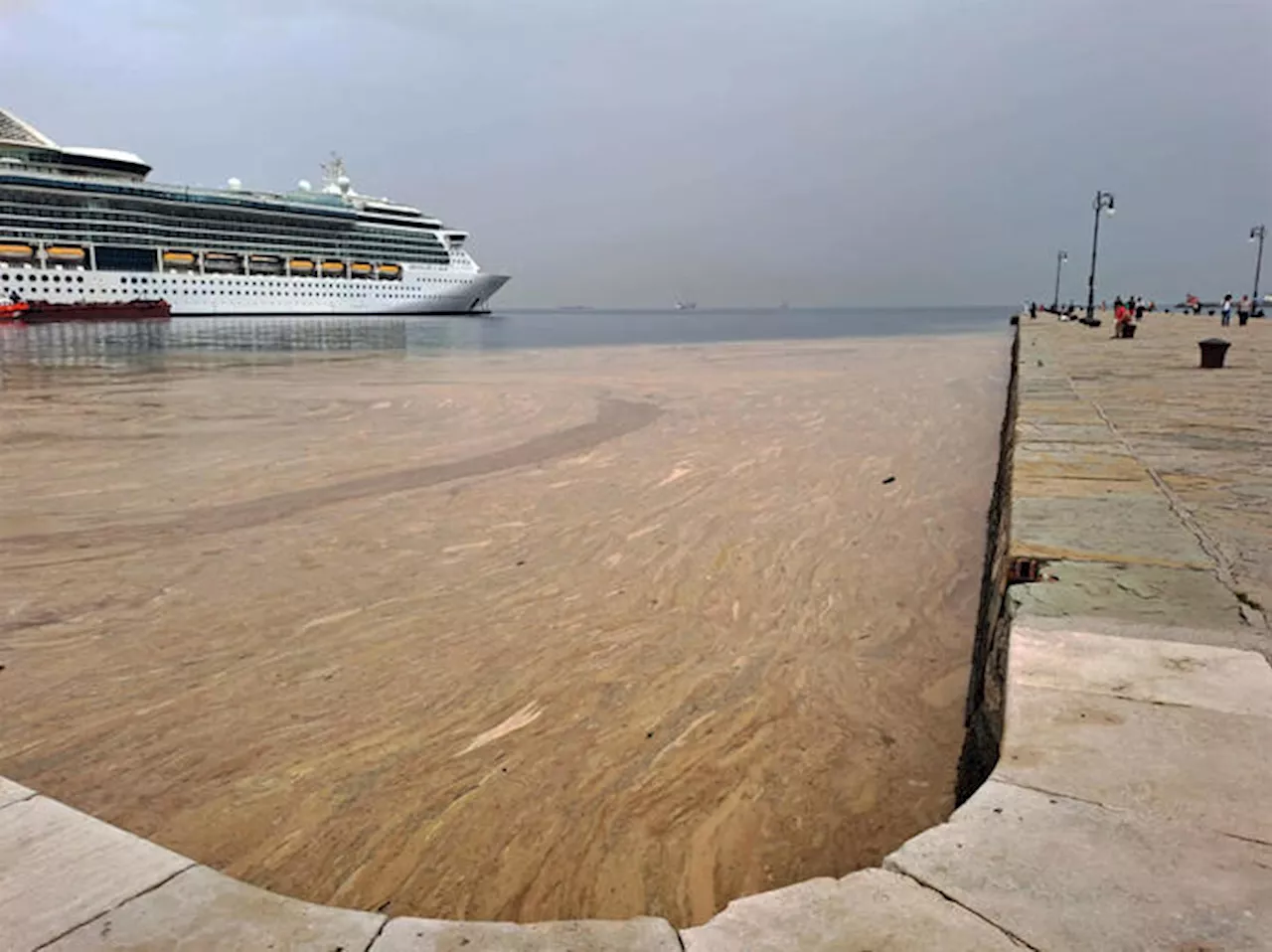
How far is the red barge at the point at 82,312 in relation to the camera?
187ft

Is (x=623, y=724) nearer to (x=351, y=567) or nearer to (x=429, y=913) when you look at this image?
(x=429, y=913)

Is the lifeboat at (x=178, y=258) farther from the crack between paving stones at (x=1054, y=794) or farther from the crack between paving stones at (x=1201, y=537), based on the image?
the crack between paving stones at (x=1054, y=794)

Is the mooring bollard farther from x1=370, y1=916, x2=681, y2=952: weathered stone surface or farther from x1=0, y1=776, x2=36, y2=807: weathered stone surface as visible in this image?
x1=0, y1=776, x2=36, y2=807: weathered stone surface

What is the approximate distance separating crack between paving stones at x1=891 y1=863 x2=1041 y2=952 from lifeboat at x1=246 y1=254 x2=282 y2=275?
84.5 metres

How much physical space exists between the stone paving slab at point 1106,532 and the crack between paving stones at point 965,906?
2.63 metres

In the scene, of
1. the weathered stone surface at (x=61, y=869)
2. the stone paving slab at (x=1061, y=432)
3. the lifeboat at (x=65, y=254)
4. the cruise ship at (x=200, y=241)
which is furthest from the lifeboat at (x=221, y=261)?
the weathered stone surface at (x=61, y=869)

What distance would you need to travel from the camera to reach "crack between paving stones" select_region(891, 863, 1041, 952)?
1607mm

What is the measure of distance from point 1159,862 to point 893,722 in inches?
79.1

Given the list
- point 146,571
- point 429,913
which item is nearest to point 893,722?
point 429,913

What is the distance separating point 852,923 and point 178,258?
8349 cm

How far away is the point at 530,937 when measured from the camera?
179cm

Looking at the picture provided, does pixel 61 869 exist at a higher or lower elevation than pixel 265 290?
lower

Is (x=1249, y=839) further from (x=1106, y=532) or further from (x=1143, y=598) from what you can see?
(x=1106, y=532)

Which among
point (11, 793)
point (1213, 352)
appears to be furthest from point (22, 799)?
point (1213, 352)
